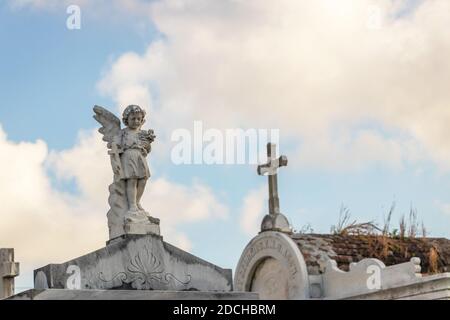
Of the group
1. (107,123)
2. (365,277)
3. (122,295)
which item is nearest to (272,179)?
(365,277)

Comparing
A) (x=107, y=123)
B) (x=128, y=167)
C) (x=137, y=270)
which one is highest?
(x=107, y=123)

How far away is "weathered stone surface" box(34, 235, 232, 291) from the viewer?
11.4 m

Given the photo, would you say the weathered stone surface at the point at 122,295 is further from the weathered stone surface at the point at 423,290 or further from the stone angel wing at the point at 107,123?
the weathered stone surface at the point at 423,290

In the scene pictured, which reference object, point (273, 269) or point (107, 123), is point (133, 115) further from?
point (273, 269)

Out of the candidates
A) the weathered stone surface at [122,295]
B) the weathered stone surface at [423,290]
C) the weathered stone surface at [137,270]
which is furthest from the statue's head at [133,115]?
the weathered stone surface at [423,290]

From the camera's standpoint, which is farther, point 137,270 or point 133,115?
point 133,115

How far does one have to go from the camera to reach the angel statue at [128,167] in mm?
12078

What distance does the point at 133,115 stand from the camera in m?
12.4

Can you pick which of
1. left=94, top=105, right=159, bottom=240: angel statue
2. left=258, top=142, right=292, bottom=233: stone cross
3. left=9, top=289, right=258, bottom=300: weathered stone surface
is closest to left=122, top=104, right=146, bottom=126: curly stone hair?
left=94, top=105, right=159, bottom=240: angel statue

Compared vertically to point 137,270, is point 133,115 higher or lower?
higher

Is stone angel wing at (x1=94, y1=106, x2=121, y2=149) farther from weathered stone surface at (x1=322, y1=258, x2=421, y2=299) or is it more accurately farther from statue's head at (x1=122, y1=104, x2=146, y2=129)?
weathered stone surface at (x1=322, y1=258, x2=421, y2=299)

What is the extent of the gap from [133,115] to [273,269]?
6.91 metres

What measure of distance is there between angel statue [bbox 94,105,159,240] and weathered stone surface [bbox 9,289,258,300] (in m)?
0.78

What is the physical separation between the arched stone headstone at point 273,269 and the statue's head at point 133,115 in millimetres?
6077
